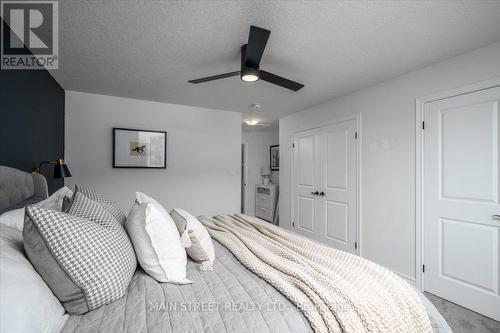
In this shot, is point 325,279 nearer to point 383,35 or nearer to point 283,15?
point 283,15

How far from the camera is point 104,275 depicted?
888mm

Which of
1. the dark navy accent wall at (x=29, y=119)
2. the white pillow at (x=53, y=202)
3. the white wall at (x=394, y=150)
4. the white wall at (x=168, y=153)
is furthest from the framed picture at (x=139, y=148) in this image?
the white wall at (x=394, y=150)

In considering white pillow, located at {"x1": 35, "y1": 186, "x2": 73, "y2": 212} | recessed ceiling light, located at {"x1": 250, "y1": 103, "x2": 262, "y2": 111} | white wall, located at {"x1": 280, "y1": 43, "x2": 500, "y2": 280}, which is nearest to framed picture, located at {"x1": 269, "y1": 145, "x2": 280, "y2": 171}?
recessed ceiling light, located at {"x1": 250, "y1": 103, "x2": 262, "y2": 111}

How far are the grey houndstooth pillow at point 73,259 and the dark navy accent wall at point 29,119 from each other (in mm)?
1228

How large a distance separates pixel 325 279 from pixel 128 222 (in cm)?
104

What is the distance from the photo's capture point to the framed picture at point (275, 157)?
5.90m

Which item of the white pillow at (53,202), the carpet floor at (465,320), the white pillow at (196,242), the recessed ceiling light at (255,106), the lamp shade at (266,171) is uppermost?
the recessed ceiling light at (255,106)

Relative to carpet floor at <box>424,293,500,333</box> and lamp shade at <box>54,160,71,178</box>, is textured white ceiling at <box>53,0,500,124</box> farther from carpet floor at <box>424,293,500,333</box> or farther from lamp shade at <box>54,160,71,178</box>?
carpet floor at <box>424,293,500,333</box>

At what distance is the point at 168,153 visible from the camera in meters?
3.76

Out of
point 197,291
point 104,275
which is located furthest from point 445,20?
point 104,275

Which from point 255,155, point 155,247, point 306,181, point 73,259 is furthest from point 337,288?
point 255,155

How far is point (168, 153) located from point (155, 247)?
2838 millimetres

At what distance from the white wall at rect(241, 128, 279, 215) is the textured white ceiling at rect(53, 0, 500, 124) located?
126 inches

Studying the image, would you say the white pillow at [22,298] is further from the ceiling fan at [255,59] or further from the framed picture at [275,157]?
the framed picture at [275,157]
